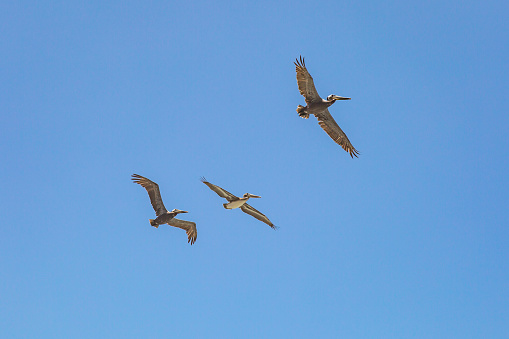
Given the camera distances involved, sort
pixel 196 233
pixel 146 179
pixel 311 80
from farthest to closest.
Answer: pixel 196 233 < pixel 146 179 < pixel 311 80

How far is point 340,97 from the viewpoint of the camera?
102ft

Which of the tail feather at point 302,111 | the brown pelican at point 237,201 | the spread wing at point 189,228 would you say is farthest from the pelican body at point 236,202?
the tail feather at point 302,111

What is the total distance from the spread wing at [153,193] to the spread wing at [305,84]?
10.3m

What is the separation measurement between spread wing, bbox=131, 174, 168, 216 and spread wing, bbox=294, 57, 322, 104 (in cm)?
1032

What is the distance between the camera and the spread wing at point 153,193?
1264 inches

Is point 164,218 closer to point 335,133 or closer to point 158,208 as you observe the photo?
point 158,208

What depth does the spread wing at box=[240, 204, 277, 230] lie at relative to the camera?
32625 mm

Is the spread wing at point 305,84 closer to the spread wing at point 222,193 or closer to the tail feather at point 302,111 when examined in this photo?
the tail feather at point 302,111

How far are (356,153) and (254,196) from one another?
666cm

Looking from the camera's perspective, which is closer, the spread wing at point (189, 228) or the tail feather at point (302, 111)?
the tail feather at point (302, 111)

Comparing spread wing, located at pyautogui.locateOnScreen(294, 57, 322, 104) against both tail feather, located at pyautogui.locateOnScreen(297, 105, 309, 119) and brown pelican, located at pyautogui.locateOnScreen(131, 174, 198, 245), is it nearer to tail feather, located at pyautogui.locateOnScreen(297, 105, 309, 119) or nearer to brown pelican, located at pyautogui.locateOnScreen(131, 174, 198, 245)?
tail feather, located at pyautogui.locateOnScreen(297, 105, 309, 119)

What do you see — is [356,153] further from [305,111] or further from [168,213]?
[168,213]

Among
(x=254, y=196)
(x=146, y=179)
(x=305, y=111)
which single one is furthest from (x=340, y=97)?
(x=146, y=179)

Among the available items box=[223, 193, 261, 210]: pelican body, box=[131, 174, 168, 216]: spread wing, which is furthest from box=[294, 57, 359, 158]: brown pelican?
box=[131, 174, 168, 216]: spread wing
